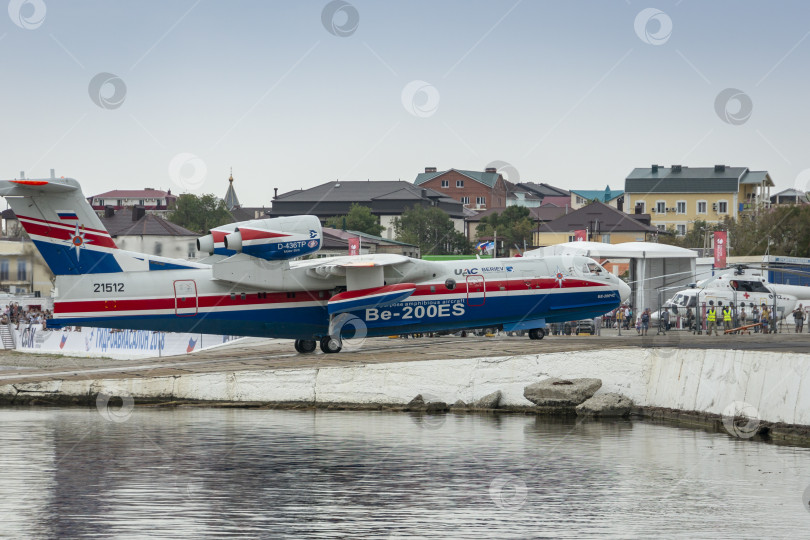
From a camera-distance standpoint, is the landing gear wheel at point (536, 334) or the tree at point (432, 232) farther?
the tree at point (432, 232)

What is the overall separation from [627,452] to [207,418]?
1248cm

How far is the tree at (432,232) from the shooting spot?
146625mm

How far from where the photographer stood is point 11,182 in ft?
115

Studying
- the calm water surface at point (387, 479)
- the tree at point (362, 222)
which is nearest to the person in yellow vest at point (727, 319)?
the calm water surface at point (387, 479)

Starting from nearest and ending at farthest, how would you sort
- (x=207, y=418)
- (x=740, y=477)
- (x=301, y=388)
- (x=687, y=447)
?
1. (x=740, y=477)
2. (x=687, y=447)
3. (x=207, y=418)
4. (x=301, y=388)

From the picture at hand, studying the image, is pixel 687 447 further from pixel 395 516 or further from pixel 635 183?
pixel 635 183

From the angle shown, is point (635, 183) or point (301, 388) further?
point (635, 183)

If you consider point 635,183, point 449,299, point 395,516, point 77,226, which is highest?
point 635,183

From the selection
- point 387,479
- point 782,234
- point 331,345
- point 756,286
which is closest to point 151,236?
Answer: point 331,345

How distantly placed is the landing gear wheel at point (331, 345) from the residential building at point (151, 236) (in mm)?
12893

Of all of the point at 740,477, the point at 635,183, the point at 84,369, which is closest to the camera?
the point at 740,477

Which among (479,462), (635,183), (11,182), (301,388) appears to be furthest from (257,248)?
(635,183)

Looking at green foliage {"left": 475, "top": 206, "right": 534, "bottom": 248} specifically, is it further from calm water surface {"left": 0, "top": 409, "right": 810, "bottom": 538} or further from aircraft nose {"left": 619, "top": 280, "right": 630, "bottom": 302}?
calm water surface {"left": 0, "top": 409, "right": 810, "bottom": 538}

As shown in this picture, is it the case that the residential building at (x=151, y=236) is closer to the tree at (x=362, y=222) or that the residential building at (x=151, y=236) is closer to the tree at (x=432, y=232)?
the tree at (x=362, y=222)
